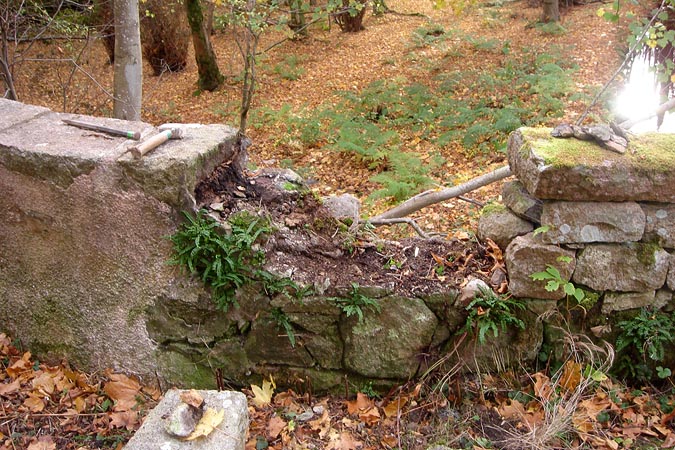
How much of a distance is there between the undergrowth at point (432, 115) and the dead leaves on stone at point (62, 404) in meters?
4.07

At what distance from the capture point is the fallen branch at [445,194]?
4.53 m

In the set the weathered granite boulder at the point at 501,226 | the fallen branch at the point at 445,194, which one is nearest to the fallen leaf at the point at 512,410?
the weathered granite boulder at the point at 501,226

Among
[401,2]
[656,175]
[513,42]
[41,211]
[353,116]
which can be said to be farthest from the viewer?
[401,2]

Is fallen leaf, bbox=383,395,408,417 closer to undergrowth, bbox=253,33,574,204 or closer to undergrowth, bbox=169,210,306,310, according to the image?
undergrowth, bbox=169,210,306,310

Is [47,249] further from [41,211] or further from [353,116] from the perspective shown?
[353,116]

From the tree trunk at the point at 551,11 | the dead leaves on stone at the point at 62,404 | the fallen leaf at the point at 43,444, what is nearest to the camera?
the fallen leaf at the point at 43,444

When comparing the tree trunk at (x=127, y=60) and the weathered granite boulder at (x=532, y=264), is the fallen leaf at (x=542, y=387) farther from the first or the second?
the tree trunk at (x=127, y=60)

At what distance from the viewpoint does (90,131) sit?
133 inches

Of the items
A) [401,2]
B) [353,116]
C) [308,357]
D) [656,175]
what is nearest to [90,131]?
[308,357]

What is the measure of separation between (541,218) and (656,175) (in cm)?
63

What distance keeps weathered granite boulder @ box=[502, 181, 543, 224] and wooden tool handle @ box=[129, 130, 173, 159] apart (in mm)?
2140

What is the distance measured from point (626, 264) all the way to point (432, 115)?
6662mm

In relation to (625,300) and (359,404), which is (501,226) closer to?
(625,300)

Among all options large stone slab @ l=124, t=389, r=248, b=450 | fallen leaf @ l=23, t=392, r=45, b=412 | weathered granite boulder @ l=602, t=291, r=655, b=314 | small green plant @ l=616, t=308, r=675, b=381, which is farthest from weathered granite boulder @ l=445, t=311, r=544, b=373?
fallen leaf @ l=23, t=392, r=45, b=412
